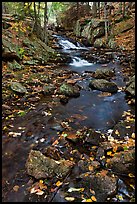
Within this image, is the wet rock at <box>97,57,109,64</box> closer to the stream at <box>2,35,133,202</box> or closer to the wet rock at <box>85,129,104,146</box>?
the stream at <box>2,35,133,202</box>

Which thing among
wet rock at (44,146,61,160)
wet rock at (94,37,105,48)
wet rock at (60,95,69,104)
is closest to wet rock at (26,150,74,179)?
wet rock at (44,146,61,160)

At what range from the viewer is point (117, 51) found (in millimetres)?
17125

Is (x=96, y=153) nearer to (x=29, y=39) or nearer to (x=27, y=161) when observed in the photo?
(x=27, y=161)

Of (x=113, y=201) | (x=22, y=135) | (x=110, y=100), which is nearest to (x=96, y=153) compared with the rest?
(x=113, y=201)

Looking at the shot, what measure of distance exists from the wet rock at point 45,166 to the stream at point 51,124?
0.20 metres

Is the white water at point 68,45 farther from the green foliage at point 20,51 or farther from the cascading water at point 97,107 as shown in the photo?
the cascading water at point 97,107

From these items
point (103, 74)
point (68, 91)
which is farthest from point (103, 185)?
point (103, 74)

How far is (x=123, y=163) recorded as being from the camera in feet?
14.8

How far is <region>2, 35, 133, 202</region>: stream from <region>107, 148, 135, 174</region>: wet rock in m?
0.24

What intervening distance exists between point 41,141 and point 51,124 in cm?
98

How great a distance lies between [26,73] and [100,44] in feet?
34.0

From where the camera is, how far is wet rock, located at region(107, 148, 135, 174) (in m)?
4.46

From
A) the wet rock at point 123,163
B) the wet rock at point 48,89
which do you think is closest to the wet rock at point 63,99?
the wet rock at point 48,89

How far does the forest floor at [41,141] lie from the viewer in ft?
13.7
